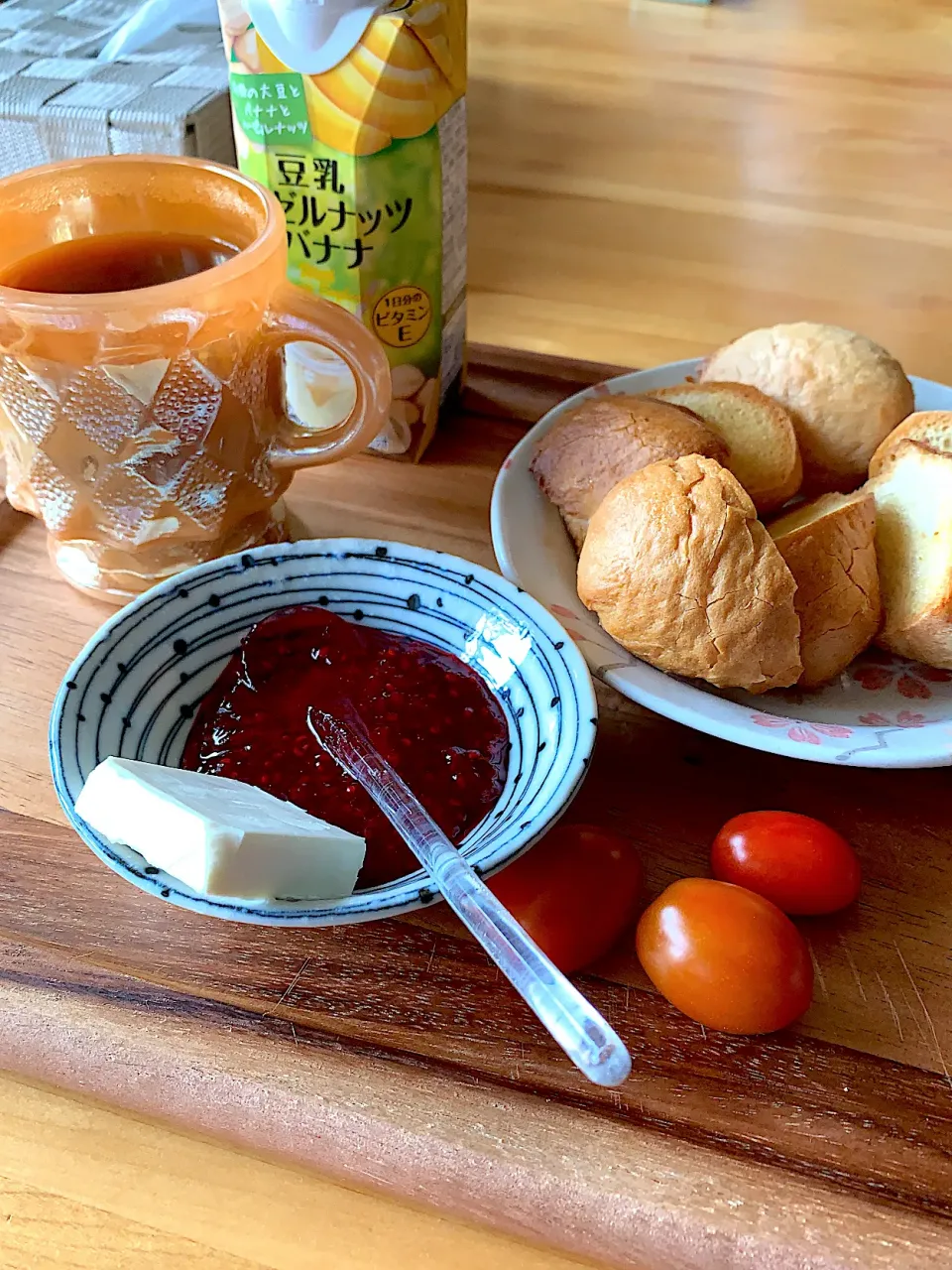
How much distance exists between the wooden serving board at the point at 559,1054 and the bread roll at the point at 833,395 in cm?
33

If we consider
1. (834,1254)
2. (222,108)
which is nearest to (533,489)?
(834,1254)

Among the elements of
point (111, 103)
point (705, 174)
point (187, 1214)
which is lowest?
point (187, 1214)

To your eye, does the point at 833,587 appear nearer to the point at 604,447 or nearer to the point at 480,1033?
the point at 604,447

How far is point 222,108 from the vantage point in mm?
1416

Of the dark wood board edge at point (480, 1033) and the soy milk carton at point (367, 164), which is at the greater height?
the soy milk carton at point (367, 164)

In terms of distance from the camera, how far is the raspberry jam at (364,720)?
75cm

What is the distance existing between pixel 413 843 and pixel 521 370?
81cm

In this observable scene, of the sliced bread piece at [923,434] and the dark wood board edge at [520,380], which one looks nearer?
the sliced bread piece at [923,434]

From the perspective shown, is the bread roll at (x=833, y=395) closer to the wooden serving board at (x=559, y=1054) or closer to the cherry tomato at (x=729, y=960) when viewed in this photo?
the wooden serving board at (x=559, y=1054)

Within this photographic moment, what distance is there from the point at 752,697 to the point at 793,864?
0.18m

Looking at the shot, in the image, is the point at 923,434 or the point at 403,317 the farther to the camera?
the point at 403,317

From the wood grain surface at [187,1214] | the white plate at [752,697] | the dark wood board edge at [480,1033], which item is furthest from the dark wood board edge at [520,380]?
the wood grain surface at [187,1214]

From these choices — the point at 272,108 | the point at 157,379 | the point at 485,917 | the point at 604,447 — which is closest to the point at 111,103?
the point at 272,108

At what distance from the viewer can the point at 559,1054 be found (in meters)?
0.70
